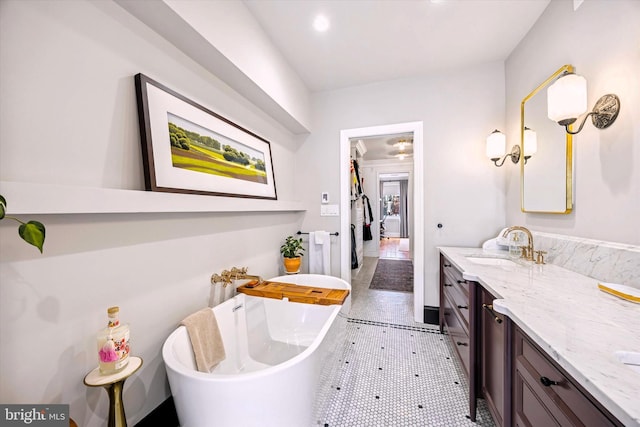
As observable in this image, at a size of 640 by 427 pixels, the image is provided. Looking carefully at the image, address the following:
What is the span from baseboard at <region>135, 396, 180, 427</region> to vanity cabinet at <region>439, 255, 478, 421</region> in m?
1.69

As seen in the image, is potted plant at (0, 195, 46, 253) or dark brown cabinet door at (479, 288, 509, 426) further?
dark brown cabinet door at (479, 288, 509, 426)

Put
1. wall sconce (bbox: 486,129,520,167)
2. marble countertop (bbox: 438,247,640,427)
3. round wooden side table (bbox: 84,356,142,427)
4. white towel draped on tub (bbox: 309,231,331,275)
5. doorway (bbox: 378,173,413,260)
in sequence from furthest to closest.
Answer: doorway (bbox: 378,173,413,260)
white towel draped on tub (bbox: 309,231,331,275)
wall sconce (bbox: 486,129,520,167)
round wooden side table (bbox: 84,356,142,427)
marble countertop (bbox: 438,247,640,427)

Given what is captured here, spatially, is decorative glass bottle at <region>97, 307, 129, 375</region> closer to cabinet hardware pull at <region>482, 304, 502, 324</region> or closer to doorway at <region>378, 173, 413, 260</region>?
cabinet hardware pull at <region>482, 304, 502, 324</region>

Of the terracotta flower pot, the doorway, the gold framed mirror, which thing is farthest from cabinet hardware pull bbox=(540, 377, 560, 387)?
the doorway

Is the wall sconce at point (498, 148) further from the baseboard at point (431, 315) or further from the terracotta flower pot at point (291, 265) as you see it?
the terracotta flower pot at point (291, 265)

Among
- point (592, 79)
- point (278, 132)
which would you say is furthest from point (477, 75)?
point (278, 132)

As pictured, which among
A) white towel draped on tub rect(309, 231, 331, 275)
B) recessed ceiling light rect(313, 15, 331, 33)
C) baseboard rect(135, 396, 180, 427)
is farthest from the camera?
white towel draped on tub rect(309, 231, 331, 275)

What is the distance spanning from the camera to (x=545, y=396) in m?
0.72

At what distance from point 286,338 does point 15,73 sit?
6.46ft

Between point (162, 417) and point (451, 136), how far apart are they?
3128 mm

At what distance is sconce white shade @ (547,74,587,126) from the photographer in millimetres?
1216

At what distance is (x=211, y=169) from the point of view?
4.99ft

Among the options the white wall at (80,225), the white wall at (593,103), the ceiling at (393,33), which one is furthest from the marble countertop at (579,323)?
the ceiling at (393,33)

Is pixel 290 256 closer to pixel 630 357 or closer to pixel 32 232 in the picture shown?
pixel 32 232
